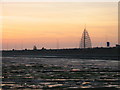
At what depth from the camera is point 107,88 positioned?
32.6 metres

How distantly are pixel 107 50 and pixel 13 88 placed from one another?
161 m

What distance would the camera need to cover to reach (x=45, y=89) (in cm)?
3159

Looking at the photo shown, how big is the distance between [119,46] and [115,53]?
14.8 feet

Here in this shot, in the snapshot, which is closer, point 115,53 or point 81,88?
point 81,88

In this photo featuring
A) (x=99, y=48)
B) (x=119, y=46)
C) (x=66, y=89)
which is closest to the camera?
(x=66, y=89)

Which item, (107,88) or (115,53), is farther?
(115,53)

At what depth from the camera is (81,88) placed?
1262 inches

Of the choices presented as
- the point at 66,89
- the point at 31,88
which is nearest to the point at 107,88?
the point at 66,89

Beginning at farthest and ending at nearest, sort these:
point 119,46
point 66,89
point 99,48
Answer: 1. point 99,48
2. point 119,46
3. point 66,89

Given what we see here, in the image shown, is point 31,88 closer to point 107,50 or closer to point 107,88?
point 107,88

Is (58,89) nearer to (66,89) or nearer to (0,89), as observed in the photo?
(66,89)

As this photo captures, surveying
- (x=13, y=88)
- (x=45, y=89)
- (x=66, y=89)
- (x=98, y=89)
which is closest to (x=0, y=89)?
(x=13, y=88)

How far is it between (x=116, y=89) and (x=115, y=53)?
6058 inches

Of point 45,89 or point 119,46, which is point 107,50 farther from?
point 45,89
